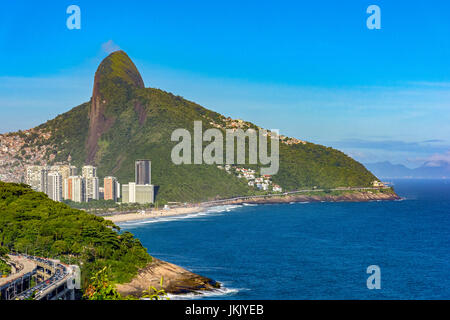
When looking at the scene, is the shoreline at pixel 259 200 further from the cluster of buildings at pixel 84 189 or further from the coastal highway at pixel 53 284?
the coastal highway at pixel 53 284

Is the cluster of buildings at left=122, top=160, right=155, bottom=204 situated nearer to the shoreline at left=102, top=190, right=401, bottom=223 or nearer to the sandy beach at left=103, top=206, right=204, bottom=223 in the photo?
the shoreline at left=102, top=190, right=401, bottom=223

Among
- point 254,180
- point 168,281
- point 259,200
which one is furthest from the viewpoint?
point 254,180

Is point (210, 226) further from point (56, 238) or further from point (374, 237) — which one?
point (56, 238)

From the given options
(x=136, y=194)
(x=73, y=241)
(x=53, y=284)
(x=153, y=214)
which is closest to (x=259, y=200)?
(x=136, y=194)

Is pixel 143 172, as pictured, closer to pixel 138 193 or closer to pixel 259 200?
pixel 138 193

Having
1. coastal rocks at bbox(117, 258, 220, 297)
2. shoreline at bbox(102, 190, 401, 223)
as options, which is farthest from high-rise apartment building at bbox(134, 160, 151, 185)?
coastal rocks at bbox(117, 258, 220, 297)

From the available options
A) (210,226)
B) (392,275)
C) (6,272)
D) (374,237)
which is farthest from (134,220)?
(6,272)
